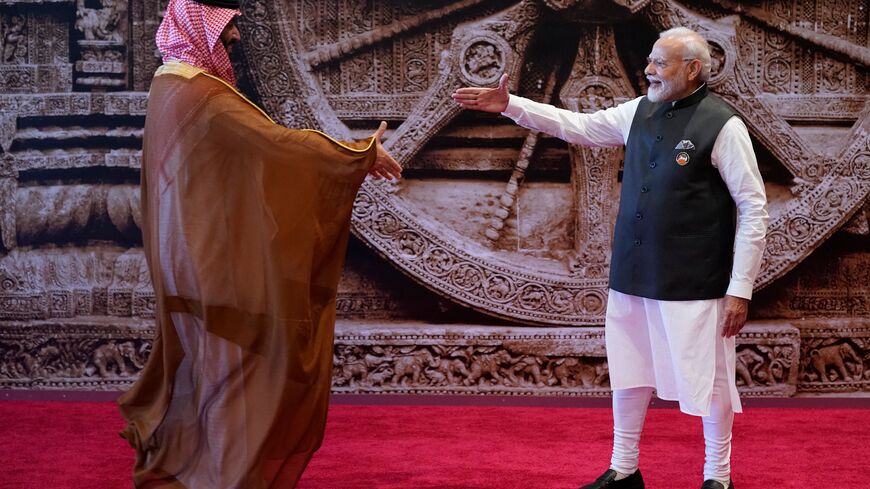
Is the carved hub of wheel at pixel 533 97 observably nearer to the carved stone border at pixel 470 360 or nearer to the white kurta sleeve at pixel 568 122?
the carved stone border at pixel 470 360

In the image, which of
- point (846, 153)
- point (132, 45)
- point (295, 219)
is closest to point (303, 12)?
point (132, 45)

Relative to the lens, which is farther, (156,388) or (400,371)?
(400,371)

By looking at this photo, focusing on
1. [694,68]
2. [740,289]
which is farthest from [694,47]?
[740,289]

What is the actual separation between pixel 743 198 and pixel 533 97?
2191 mm

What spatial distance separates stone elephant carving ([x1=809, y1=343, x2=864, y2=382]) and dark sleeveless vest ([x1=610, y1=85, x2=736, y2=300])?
84.0 inches

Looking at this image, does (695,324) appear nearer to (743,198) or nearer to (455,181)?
(743,198)

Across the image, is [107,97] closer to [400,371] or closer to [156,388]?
[400,371]

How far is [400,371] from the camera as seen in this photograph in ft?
16.5

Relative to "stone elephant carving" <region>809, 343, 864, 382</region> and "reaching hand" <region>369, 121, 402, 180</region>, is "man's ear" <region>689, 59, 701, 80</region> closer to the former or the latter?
"reaching hand" <region>369, 121, 402, 180</region>

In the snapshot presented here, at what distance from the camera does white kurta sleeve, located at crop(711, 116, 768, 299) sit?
301 cm

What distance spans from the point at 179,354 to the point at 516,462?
1.37 meters

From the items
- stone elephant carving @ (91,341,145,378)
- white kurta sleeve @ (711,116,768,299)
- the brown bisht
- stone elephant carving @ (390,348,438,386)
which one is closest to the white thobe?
white kurta sleeve @ (711,116,768,299)

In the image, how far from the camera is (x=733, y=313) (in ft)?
9.92

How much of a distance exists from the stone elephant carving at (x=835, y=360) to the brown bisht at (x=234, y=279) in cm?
300
